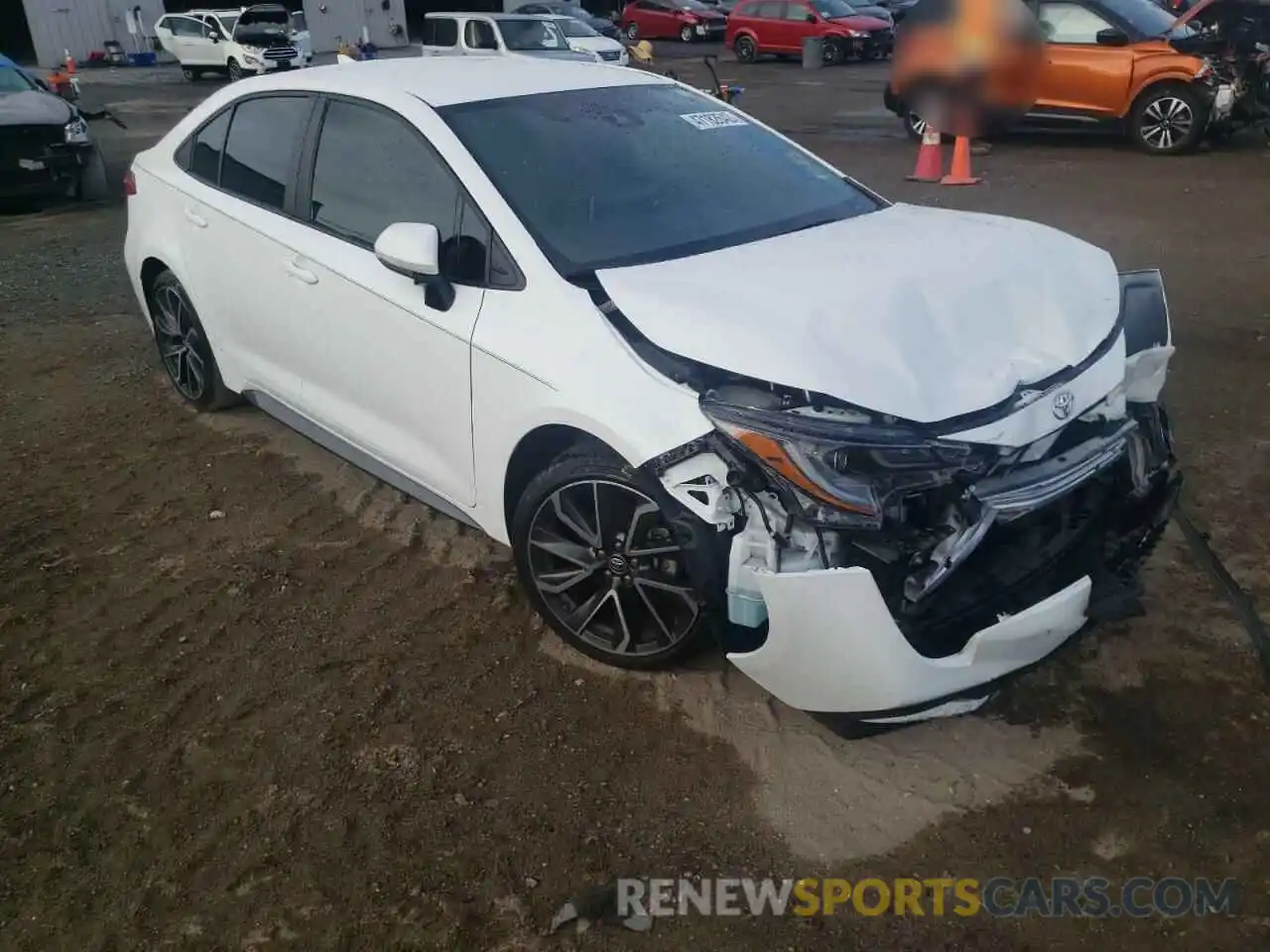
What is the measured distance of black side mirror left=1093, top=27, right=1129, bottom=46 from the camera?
Answer: 11242mm

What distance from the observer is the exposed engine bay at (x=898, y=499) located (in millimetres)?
2604

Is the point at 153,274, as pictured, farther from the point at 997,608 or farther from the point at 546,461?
the point at 997,608

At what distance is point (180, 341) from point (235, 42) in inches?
961

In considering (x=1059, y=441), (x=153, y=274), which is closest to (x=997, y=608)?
(x=1059, y=441)

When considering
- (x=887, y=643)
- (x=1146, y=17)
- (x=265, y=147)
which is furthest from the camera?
(x=1146, y=17)

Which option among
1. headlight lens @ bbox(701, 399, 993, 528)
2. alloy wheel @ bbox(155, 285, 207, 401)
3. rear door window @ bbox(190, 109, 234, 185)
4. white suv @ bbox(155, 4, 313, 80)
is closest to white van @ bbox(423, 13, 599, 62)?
white suv @ bbox(155, 4, 313, 80)

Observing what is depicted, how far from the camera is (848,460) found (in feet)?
8.65

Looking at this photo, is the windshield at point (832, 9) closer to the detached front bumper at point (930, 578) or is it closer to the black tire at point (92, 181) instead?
the black tire at point (92, 181)

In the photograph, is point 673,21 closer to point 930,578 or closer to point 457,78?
point 457,78

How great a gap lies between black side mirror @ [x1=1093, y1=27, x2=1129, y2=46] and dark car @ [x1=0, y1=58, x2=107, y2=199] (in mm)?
10574

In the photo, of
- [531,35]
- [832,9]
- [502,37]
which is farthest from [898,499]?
[832,9]

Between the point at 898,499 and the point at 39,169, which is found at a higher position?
the point at 898,499

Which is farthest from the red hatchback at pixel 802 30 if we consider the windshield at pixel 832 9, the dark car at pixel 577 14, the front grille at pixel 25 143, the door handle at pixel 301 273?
the door handle at pixel 301 273

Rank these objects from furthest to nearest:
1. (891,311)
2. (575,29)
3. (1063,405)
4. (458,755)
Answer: (575,29), (458,755), (891,311), (1063,405)
